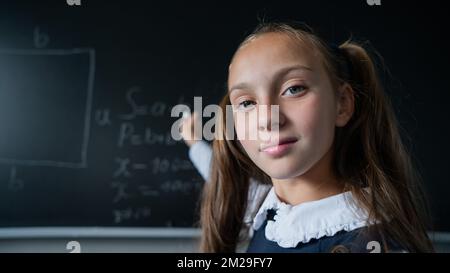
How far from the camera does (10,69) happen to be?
77cm

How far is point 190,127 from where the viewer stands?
2.50ft

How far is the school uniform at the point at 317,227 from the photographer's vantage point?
1.86ft

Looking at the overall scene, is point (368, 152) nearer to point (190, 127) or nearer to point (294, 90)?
point (294, 90)

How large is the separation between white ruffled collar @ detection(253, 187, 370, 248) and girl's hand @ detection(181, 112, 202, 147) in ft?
0.78

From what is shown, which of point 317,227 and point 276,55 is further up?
point 276,55

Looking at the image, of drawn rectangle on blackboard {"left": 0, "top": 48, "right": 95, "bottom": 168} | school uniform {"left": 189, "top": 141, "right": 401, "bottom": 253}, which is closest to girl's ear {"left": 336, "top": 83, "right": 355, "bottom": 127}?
school uniform {"left": 189, "top": 141, "right": 401, "bottom": 253}

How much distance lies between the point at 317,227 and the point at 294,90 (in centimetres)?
21

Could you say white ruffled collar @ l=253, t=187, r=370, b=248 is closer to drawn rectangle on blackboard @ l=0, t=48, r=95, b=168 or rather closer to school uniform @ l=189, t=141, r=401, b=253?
school uniform @ l=189, t=141, r=401, b=253

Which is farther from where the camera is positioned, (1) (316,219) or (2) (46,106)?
(2) (46,106)

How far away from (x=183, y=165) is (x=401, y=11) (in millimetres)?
532

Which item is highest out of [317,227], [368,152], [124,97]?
[124,97]

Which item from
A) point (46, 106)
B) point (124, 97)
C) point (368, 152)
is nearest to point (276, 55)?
point (368, 152)

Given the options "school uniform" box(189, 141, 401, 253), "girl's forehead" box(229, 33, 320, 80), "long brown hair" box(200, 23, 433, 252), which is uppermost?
"girl's forehead" box(229, 33, 320, 80)

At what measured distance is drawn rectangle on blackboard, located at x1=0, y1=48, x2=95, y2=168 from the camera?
76 cm
